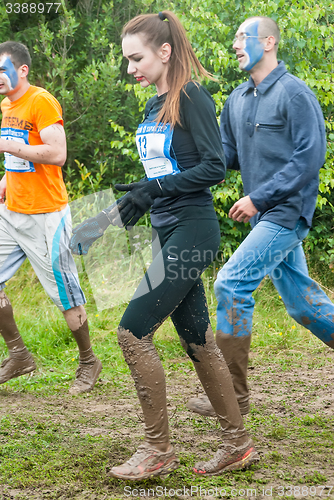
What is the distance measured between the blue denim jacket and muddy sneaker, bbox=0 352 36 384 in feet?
6.05

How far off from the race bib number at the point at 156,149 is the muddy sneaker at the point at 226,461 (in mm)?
1231

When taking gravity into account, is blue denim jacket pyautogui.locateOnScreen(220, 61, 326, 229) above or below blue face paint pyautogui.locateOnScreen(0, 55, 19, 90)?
below

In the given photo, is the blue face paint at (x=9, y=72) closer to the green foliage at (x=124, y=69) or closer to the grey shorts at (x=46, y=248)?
the grey shorts at (x=46, y=248)

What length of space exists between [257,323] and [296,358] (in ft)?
2.63

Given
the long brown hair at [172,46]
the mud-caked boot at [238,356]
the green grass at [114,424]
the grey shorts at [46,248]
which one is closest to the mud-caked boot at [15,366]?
the green grass at [114,424]

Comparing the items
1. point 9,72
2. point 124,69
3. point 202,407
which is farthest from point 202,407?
point 124,69

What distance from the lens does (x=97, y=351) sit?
463 centimetres

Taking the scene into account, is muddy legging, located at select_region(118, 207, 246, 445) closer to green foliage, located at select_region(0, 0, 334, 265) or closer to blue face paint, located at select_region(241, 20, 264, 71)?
blue face paint, located at select_region(241, 20, 264, 71)

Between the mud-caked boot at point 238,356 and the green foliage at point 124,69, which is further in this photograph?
the green foliage at point 124,69

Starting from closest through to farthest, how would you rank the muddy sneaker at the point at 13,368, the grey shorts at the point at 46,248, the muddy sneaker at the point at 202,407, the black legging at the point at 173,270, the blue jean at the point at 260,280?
1. the black legging at the point at 173,270
2. the blue jean at the point at 260,280
3. the muddy sneaker at the point at 202,407
4. the grey shorts at the point at 46,248
5. the muddy sneaker at the point at 13,368

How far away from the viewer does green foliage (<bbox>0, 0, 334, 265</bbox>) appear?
221 inches

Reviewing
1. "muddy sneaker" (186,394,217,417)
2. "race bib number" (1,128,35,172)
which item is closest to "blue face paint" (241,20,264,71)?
"race bib number" (1,128,35,172)

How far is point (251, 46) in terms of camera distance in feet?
10.4

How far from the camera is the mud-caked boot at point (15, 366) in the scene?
12.3 ft
